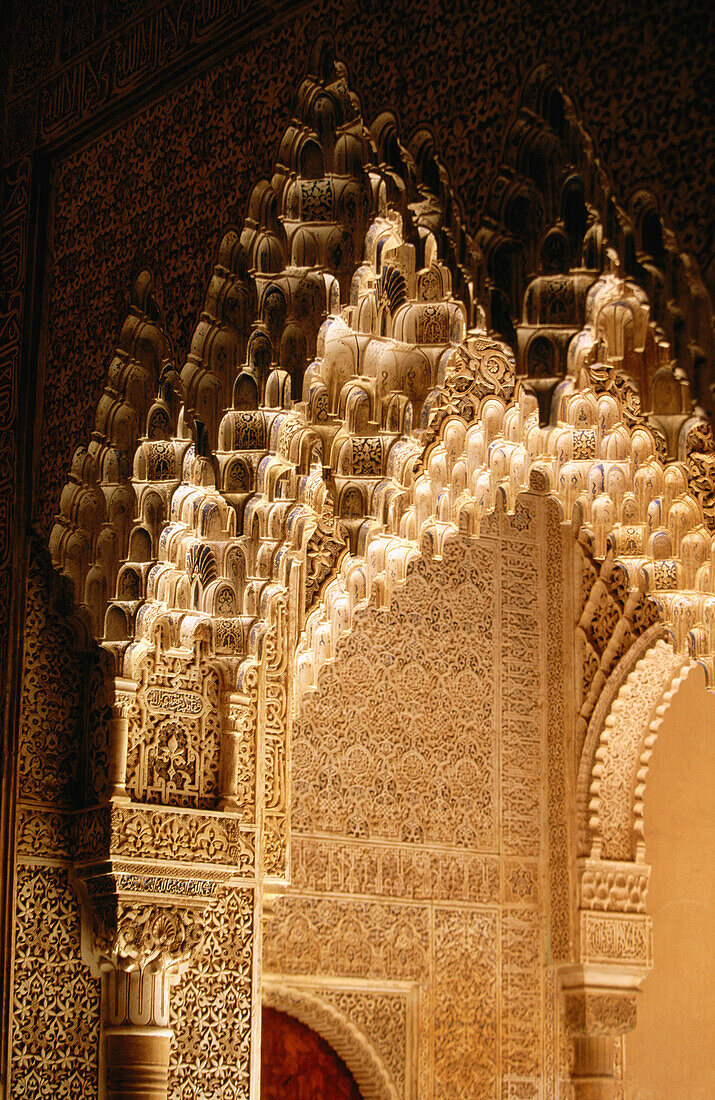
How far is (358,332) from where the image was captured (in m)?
5.47

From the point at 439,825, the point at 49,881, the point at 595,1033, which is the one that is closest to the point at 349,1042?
the point at 439,825

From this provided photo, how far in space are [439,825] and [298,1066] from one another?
1167 millimetres

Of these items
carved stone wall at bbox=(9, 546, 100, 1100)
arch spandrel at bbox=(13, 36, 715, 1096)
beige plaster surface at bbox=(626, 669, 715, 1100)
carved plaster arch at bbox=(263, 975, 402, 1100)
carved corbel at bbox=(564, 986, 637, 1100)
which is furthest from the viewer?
beige plaster surface at bbox=(626, 669, 715, 1100)

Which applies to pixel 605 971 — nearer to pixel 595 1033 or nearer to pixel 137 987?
pixel 595 1033

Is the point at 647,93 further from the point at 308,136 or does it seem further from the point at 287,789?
the point at 287,789

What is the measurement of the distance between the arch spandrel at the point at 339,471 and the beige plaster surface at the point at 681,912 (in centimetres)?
22

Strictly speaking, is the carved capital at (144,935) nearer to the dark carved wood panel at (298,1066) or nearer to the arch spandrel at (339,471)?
the arch spandrel at (339,471)

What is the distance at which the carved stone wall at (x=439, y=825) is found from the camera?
689 cm

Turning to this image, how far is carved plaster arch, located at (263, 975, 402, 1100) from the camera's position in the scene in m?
6.75

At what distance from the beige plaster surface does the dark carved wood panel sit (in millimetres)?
1392

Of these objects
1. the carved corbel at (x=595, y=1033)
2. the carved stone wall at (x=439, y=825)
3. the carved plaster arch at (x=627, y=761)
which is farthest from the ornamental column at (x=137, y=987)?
the carved plaster arch at (x=627, y=761)

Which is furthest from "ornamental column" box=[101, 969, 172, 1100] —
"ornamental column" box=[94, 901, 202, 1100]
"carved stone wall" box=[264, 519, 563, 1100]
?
"carved stone wall" box=[264, 519, 563, 1100]

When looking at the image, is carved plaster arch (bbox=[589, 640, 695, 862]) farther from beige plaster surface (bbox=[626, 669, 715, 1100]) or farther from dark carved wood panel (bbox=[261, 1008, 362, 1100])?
dark carved wood panel (bbox=[261, 1008, 362, 1100])

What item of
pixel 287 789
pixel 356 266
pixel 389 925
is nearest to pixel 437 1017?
pixel 389 925
